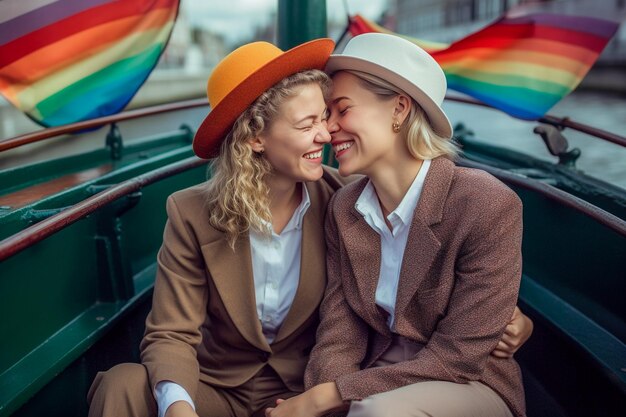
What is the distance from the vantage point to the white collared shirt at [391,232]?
2.11 meters

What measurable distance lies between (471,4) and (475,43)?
48.5 m

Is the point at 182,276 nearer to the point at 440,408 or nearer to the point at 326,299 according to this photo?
the point at 326,299

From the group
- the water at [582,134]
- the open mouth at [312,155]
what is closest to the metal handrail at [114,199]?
the open mouth at [312,155]

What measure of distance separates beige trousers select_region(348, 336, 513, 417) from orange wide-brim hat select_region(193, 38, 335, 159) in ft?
3.14

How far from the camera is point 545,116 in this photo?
350cm

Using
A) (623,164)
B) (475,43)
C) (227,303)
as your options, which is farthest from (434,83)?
(623,164)

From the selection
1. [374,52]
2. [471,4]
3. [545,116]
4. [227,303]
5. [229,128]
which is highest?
[374,52]

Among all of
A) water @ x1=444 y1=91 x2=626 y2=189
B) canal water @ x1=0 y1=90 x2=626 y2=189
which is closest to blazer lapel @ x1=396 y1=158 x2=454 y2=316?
canal water @ x1=0 y1=90 x2=626 y2=189

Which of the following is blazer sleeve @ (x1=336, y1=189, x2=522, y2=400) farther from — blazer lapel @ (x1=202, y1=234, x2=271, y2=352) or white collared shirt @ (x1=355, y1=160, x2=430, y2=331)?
blazer lapel @ (x1=202, y1=234, x2=271, y2=352)

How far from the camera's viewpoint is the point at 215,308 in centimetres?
228

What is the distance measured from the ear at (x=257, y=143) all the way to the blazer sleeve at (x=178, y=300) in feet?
1.05

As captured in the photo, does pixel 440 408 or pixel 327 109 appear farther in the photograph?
pixel 327 109

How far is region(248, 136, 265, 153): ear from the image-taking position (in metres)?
2.19

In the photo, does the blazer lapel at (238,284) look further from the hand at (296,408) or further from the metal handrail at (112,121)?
the metal handrail at (112,121)
